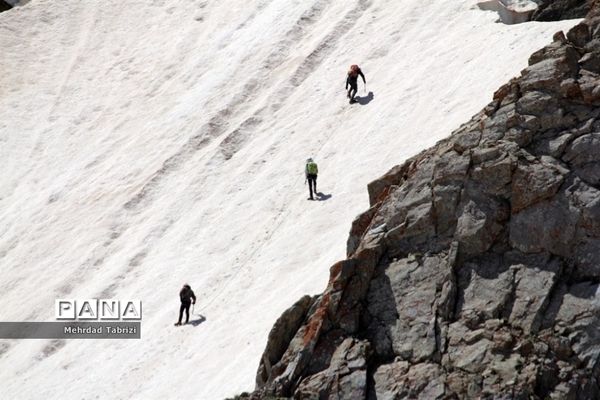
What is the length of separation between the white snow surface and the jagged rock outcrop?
3.17 meters

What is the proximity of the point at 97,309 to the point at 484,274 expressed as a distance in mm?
13601

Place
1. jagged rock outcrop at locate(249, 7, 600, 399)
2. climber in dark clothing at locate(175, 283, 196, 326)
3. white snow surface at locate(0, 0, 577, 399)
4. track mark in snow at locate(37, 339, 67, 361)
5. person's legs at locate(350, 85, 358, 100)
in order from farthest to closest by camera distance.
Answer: person's legs at locate(350, 85, 358, 100)
track mark in snow at locate(37, 339, 67, 361)
climber in dark clothing at locate(175, 283, 196, 326)
white snow surface at locate(0, 0, 577, 399)
jagged rock outcrop at locate(249, 7, 600, 399)

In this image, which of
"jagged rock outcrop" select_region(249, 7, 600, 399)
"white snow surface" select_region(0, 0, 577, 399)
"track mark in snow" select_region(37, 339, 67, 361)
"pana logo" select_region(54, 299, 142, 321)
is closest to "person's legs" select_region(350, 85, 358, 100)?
"white snow surface" select_region(0, 0, 577, 399)

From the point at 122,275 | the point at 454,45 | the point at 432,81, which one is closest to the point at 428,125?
the point at 432,81

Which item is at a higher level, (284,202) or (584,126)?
(584,126)

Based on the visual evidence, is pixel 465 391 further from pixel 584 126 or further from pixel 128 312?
pixel 128 312

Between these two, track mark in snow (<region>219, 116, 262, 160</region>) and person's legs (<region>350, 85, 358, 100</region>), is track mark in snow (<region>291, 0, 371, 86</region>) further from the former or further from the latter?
person's legs (<region>350, 85, 358, 100</region>)

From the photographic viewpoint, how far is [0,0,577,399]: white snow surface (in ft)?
83.2

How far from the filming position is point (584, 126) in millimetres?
18781

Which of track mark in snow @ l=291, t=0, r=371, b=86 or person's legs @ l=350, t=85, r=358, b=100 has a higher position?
track mark in snow @ l=291, t=0, r=371, b=86

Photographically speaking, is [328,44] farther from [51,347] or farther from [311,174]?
[51,347]

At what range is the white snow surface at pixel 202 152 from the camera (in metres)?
25.4

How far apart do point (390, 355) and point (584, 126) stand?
5.49 meters

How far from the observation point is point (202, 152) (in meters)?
34.5
